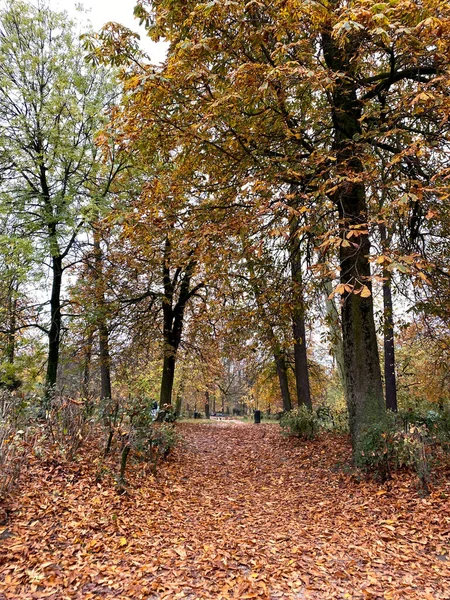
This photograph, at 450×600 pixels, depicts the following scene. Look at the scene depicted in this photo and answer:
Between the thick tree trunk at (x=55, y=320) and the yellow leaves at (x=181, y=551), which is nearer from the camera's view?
the yellow leaves at (x=181, y=551)

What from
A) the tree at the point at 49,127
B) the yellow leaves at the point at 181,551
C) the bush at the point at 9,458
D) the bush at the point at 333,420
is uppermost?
the tree at the point at 49,127

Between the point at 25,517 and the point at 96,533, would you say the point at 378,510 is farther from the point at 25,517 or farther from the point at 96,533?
the point at 25,517

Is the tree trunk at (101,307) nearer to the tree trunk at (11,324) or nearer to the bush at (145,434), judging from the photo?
the tree trunk at (11,324)

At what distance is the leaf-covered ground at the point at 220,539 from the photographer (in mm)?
3006

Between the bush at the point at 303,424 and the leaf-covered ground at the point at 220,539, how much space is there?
10.2ft

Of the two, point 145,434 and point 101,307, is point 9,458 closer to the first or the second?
point 145,434

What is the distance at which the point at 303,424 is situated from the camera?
366 inches

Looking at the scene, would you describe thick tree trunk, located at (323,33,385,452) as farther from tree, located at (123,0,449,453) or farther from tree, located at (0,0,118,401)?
tree, located at (0,0,118,401)

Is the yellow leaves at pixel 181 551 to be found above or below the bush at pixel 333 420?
below

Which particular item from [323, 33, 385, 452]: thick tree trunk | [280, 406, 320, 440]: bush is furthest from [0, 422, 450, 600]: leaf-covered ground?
[280, 406, 320, 440]: bush

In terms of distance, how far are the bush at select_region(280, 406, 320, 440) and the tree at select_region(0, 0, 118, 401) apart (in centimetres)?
577

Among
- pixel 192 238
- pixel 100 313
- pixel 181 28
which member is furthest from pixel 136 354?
pixel 181 28

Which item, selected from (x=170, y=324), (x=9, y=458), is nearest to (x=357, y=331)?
(x=9, y=458)

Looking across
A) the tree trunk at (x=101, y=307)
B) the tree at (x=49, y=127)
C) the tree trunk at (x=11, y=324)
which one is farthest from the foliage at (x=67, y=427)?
the tree trunk at (x=11, y=324)
